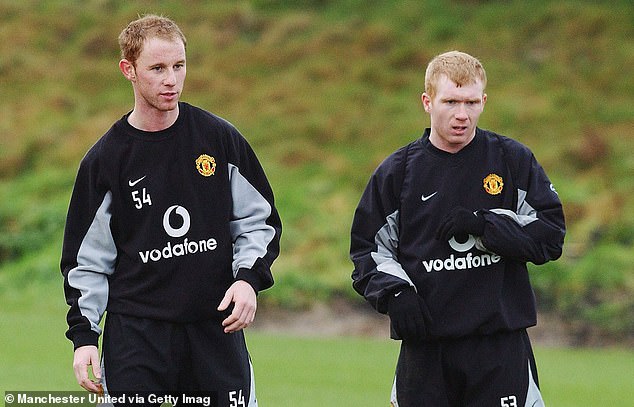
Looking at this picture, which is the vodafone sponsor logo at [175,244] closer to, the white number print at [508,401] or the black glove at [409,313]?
the black glove at [409,313]

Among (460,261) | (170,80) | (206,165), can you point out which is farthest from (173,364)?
(460,261)

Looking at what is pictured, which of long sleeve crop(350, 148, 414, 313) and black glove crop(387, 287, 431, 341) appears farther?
long sleeve crop(350, 148, 414, 313)

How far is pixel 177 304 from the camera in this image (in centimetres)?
440

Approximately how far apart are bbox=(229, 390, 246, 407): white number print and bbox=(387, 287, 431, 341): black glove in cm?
59

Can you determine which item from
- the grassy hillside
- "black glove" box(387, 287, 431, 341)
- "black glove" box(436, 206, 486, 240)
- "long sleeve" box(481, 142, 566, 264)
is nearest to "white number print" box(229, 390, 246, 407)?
"black glove" box(387, 287, 431, 341)

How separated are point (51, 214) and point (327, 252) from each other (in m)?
4.05

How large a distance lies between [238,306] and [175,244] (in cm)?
33

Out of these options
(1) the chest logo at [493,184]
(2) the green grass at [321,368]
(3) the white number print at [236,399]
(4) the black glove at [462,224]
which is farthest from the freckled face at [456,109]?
(2) the green grass at [321,368]

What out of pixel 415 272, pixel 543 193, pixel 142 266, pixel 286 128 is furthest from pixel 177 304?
pixel 286 128

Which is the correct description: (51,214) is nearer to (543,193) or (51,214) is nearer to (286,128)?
(286,128)

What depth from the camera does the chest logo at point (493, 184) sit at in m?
4.68

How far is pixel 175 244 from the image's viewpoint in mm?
4414

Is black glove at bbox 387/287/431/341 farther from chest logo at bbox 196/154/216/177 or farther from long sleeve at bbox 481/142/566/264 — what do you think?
chest logo at bbox 196/154/216/177

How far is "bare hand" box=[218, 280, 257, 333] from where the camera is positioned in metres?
4.29
